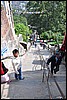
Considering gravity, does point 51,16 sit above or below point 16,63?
below

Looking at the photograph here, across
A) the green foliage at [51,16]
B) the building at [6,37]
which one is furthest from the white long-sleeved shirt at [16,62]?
the green foliage at [51,16]

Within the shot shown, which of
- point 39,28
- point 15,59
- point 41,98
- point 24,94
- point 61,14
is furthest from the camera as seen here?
point 39,28

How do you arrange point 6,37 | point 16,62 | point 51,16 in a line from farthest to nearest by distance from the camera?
1. point 51,16
2. point 6,37
3. point 16,62

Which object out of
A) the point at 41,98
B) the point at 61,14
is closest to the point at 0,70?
the point at 41,98

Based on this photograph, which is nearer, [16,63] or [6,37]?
[16,63]

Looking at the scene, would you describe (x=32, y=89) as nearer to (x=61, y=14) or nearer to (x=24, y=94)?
(x=24, y=94)

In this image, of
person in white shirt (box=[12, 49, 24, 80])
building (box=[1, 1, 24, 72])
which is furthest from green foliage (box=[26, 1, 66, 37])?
person in white shirt (box=[12, 49, 24, 80])

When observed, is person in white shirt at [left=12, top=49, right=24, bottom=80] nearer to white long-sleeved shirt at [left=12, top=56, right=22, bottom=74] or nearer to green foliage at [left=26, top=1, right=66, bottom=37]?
white long-sleeved shirt at [left=12, top=56, right=22, bottom=74]

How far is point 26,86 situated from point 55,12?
199 ft

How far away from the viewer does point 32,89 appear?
8.52 metres

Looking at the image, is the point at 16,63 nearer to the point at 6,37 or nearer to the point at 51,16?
the point at 6,37

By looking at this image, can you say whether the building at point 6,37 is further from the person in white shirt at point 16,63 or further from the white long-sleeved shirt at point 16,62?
the white long-sleeved shirt at point 16,62

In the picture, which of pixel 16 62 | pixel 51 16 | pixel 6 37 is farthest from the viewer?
pixel 51 16

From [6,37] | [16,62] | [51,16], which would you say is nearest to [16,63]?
[16,62]
